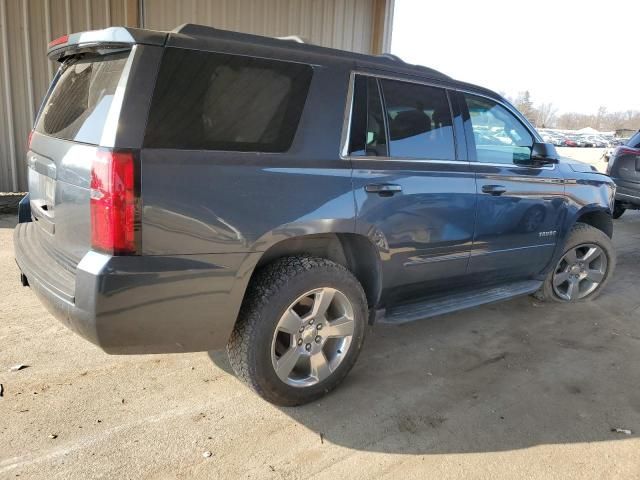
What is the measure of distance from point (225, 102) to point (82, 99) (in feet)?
2.63

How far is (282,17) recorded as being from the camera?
10586 mm

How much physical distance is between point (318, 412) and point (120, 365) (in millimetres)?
1335

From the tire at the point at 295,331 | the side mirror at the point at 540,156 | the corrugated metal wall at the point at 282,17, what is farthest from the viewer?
the corrugated metal wall at the point at 282,17

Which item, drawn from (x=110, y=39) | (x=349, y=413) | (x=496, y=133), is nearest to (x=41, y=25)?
(x=110, y=39)

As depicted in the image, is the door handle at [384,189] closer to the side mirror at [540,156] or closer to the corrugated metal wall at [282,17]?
the side mirror at [540,156]

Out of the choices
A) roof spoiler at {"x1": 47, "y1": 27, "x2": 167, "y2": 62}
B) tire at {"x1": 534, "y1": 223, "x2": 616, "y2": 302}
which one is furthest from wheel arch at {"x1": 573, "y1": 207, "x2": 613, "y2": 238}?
roof spoiler at {"x1": 47, "y1": 27, "x2": 167, "y2": 62}

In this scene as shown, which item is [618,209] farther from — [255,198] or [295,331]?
[255,198]

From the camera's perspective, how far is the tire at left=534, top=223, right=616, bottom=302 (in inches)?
191

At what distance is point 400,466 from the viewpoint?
103 inches

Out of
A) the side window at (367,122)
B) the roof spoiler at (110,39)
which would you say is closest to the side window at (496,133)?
the side window at (367,122)

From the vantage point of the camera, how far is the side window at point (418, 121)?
3.28 metres

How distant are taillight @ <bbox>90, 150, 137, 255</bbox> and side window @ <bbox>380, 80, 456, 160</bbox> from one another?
5.27 ft

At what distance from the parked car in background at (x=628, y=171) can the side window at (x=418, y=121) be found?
21.8 ft

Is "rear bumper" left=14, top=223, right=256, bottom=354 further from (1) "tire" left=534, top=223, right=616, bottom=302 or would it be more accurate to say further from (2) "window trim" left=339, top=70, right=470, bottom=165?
(1) "tire" left=534, top=223, right=616, bottom=302
